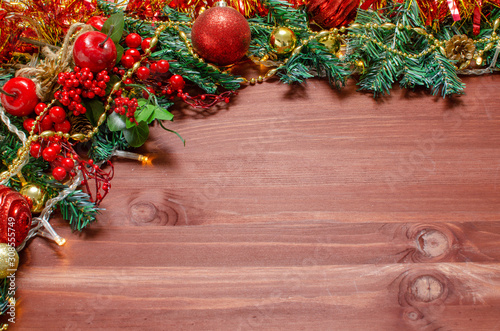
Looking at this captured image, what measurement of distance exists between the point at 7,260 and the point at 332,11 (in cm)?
76

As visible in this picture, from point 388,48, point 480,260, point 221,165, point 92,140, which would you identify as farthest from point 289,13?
point 480,260

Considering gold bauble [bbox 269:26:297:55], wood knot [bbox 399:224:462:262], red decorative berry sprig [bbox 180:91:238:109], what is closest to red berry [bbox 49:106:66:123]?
red decorative berry sprig [bbox 180:91:238:109]

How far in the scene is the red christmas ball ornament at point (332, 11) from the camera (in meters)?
0.73

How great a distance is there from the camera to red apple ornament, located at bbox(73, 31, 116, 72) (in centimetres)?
63

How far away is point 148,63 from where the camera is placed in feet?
2.34

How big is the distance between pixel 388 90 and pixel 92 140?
1.98 ft

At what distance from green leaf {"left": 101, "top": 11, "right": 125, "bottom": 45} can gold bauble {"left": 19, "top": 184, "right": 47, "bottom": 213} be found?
1.03 feet

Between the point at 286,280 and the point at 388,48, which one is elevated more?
the point at 388,48

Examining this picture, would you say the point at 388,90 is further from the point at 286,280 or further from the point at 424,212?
the point at 286,280

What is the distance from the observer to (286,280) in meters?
0.62

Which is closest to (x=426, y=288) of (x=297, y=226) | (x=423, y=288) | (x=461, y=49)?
(x=423, y=288)

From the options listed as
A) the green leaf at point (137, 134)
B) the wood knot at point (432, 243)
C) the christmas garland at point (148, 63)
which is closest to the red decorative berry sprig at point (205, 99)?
the christmas garland at point (148, 63)

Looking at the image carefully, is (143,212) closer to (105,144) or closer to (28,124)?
(105,144)

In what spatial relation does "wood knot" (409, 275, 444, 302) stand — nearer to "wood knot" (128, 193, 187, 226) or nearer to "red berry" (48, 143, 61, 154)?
"wood knot" (128, 193, 187, 226)
